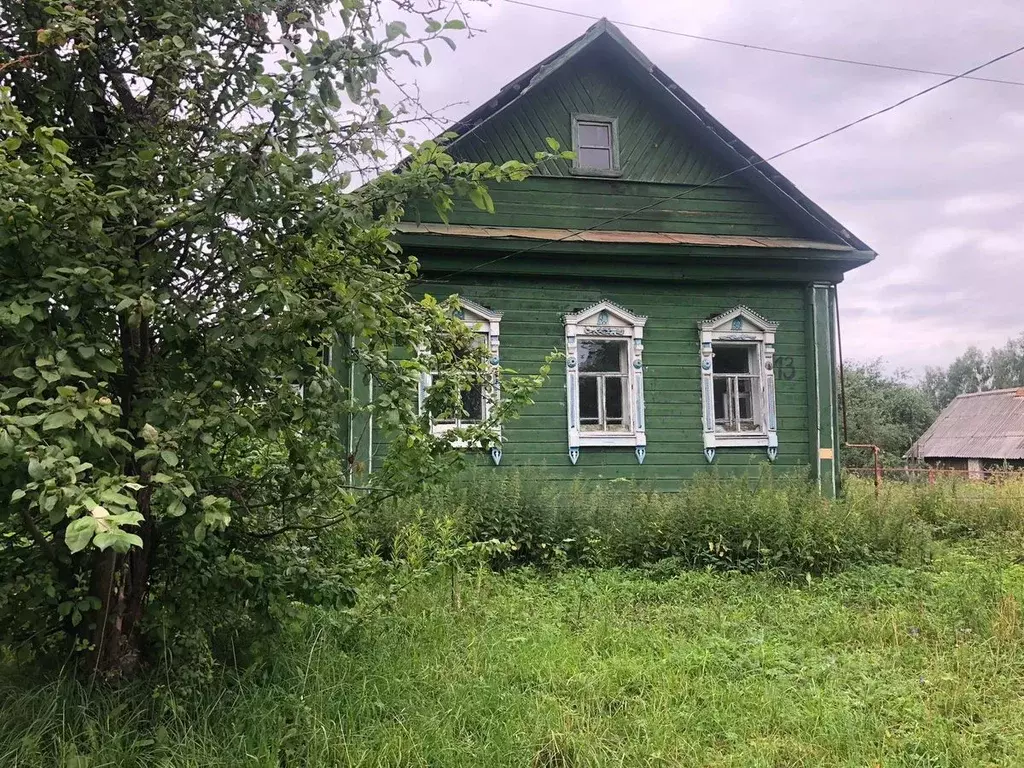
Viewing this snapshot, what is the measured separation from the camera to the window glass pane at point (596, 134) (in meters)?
8.91

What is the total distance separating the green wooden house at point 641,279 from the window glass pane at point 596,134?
0.06 ft

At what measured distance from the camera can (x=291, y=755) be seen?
283cm

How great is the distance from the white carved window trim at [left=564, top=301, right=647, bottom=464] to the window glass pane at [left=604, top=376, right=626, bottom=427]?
5.1 inches

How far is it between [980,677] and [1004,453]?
106 feet

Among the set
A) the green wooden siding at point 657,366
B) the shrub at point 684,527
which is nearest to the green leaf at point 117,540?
the shrub at point 684,527

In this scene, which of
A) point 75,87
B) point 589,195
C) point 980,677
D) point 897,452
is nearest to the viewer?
point 75,87

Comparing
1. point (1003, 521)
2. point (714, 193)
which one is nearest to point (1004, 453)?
point (1003, 521)

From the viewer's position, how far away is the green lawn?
2.83 meters

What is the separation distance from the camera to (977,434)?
108ft

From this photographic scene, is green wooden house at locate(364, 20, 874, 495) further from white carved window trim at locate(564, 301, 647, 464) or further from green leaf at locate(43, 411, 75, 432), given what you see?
green leaf at locate(43, 411, 75, 432)

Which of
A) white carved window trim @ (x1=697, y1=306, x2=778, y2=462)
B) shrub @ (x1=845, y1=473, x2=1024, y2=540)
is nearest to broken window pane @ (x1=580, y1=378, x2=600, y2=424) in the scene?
white carved window trim @ (x1=697, y1=306, x2=778, y2=462)

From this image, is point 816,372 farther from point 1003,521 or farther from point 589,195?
point 589,195

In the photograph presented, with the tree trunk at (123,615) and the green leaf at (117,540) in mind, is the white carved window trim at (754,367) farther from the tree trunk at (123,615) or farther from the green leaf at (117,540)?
the green leaf at (117,540)

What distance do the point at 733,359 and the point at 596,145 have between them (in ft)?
10.9
